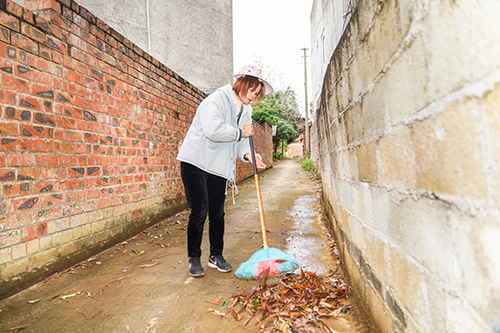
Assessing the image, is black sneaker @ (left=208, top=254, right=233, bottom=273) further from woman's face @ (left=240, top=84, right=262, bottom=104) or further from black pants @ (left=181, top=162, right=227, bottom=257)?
woman's face @ (left=240, top=84, right=262, bottom=104)

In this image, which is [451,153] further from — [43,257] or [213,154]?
[43,257]

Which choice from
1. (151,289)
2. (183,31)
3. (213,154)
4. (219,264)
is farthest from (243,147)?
(183,31)

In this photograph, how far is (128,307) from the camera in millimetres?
2391

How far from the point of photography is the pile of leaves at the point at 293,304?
6.72ft

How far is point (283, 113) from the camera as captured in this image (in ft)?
100

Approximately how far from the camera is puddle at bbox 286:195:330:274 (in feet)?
10.4

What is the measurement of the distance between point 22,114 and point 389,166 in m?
3.18

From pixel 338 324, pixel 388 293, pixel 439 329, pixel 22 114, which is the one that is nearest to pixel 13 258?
pixel 22 114

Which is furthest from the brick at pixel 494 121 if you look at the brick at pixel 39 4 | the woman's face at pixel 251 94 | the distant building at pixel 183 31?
the distant building at pixel 183 31

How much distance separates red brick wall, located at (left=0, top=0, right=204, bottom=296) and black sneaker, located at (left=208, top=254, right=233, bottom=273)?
5.21 feet

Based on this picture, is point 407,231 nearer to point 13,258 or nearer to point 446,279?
Answer: point 446,279

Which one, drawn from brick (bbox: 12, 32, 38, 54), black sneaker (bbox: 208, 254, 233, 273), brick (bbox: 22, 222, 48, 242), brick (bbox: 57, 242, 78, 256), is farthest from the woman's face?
brick (bbox: 57, 242, 78, 256)

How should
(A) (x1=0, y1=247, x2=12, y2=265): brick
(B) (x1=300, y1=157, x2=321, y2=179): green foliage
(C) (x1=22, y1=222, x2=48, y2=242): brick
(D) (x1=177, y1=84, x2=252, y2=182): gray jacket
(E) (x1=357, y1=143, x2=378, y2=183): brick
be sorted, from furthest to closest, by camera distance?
(B) (x1=300, y1=157, x2=321, y2=179): green foliage
(D) (x1=177, y1=84, x2=252, y2=182): gray jacket
(C) (x1=22, y1=222, x2=48, y2=242): brick
(A) (x1=0, y1=247, x2=12, y2=265): brick
(E) (x1=357, y1=143, x2=378, y2=183): brick

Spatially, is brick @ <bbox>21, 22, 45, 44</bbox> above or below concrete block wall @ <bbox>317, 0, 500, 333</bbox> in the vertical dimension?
above
